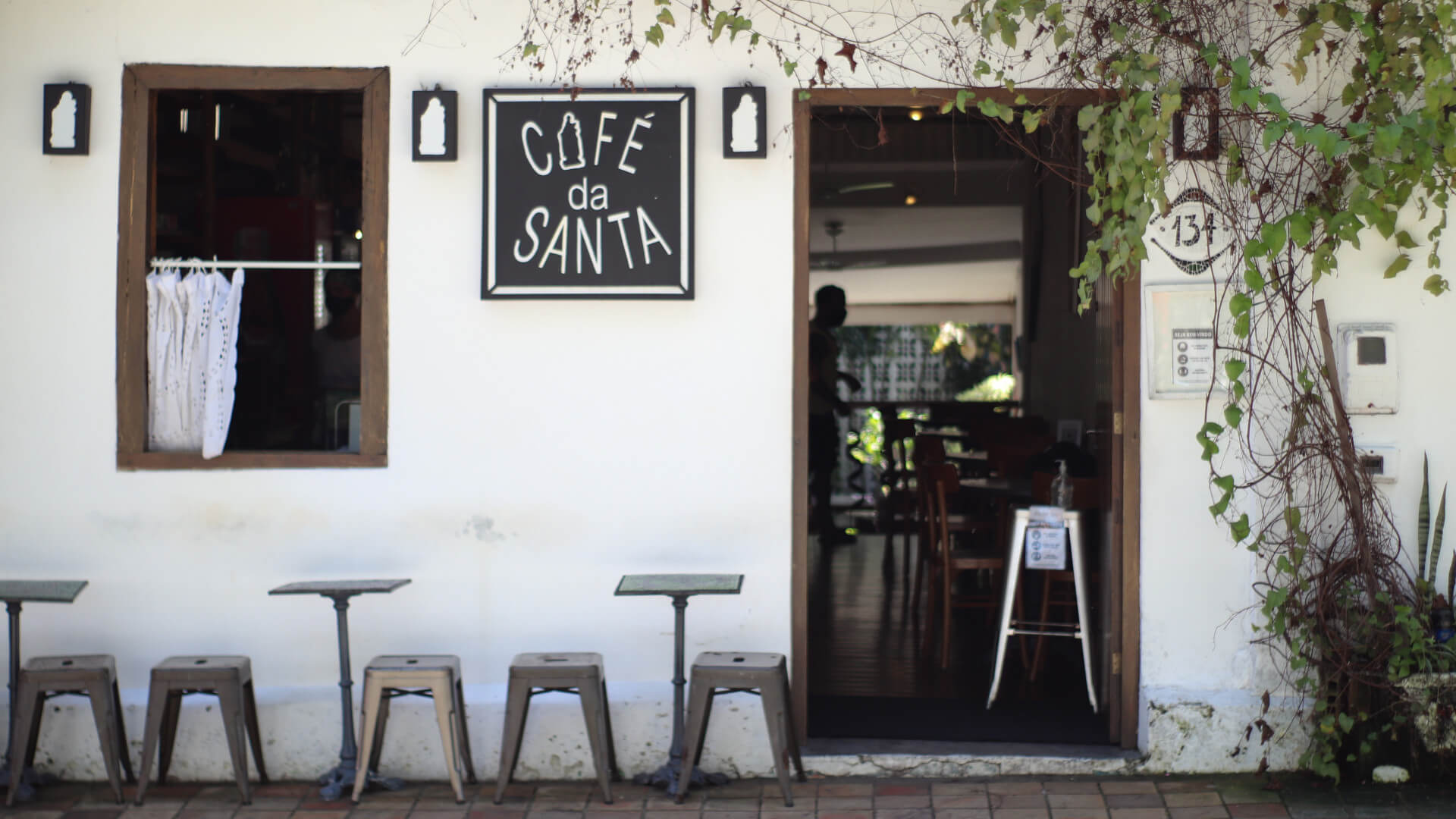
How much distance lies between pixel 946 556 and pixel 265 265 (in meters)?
2.92

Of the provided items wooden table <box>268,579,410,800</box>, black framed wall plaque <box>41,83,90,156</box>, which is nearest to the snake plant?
wooden table <box>268,579,410,800</box>

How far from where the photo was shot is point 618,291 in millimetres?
4051

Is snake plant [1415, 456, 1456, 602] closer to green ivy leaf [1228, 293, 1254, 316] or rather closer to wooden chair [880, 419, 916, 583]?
green ivy leaf [1228, 293, 1254, 316]

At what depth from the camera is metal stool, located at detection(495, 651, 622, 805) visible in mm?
3762

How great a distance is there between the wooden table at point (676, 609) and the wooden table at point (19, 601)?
1622 millimetres

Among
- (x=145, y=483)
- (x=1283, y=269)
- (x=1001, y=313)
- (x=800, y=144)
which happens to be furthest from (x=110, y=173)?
(x=1001, y=313)

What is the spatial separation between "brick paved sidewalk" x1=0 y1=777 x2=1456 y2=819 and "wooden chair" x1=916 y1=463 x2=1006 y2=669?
1.45 meters

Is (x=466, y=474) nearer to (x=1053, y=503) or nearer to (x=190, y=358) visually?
(x=190, y=358)

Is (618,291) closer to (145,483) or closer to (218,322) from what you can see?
(218,322)

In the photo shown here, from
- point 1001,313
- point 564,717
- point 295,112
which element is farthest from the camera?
point 1001,313

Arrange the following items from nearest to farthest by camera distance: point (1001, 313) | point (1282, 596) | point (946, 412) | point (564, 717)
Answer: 1. point (1282, 596)
2. point (564, 717)
3. point (946, 412)
4. point (1001, 313)

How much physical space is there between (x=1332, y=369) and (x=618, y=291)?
220cm

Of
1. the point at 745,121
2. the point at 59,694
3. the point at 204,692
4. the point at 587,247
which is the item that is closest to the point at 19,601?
the point at 59,694

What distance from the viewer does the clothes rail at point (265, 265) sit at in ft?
13.7
